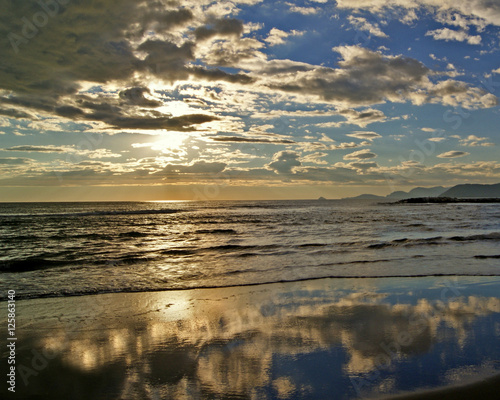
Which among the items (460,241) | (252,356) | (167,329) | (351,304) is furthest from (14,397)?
(460,241)

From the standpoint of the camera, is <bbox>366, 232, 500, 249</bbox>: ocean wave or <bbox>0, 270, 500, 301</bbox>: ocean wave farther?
<bbox>366, 232, 500, 249</bbox>: ocean wave

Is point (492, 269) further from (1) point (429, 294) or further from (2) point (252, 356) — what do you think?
(2) point (252, 356)

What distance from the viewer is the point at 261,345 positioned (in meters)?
6.69

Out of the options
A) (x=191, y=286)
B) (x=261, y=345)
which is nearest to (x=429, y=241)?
(x=191, y=286)

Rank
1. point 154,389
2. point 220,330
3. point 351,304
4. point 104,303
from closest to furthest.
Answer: point 154,389 < point 220,330 < point 351,304 < point 104,303

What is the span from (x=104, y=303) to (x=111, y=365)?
4886 mm

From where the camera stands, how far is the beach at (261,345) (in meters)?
5.15

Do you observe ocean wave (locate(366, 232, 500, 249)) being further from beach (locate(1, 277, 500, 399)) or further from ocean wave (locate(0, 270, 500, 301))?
beach (locate(1, 277, 500, 399))

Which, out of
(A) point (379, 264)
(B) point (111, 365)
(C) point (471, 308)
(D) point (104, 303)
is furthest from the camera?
(A) point (379, 264)

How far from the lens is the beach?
5.15m

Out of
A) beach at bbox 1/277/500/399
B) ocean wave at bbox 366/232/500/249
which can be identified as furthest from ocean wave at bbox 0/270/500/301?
ocean wave at bbox 366/232/500/249

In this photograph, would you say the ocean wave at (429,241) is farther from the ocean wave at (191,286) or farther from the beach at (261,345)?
the beach at (261,345)

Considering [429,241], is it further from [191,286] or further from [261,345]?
[261,345]

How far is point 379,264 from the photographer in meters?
16.2
